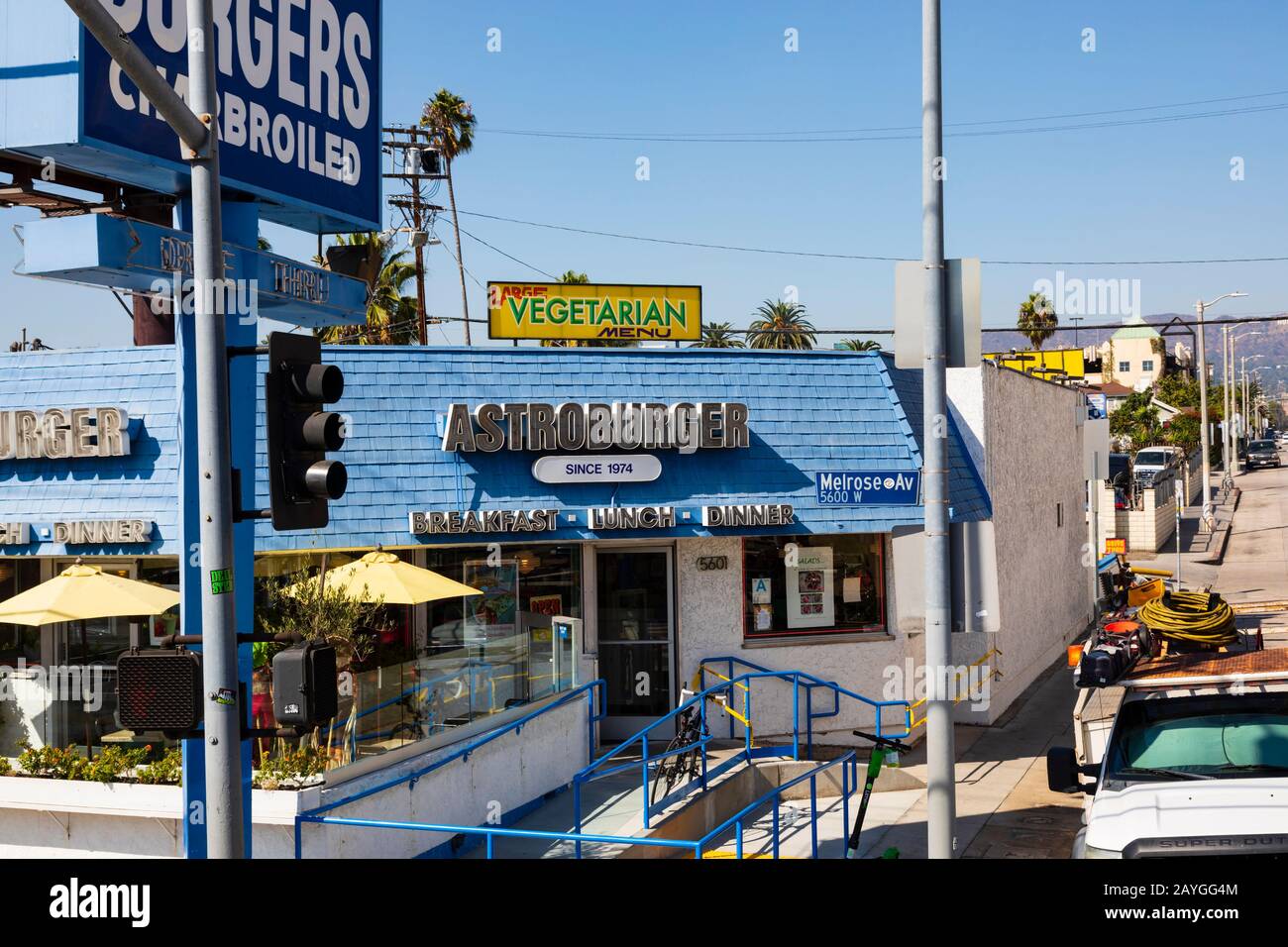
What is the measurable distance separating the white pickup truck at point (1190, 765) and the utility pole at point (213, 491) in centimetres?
510

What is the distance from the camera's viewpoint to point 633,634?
55.4 feet

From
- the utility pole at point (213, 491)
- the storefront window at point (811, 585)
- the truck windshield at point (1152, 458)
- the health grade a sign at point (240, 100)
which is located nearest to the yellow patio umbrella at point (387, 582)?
the health grade a sign at point (240, 100)

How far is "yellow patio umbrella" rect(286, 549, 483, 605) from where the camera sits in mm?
13117

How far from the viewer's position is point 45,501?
15148 mm

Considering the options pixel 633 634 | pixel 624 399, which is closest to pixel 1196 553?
pixel 633 634

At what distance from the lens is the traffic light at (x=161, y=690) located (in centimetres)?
728

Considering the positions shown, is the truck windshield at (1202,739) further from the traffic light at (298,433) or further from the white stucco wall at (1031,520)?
the white stucco wall at (1031,520)

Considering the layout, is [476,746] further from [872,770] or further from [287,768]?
[872,770]

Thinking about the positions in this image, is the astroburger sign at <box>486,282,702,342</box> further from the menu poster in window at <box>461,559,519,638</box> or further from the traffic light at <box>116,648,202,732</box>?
the traffic light at <box>116,648,202,732</box>

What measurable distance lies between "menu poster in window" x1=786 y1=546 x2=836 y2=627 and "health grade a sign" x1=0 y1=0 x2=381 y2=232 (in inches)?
307

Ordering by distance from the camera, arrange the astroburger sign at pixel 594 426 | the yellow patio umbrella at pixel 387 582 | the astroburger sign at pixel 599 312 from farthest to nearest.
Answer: the astroburger sign at pixel 599 312 → the astroburger sign at pixel 594 426 → the yellow patio umbrella at pixel 387 582

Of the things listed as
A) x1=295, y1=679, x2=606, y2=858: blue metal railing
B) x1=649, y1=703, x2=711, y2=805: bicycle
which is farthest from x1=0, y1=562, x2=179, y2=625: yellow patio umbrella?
x1=649, y1=703, x2=711, y2=805: bicycle

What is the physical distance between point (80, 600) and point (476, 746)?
14.1 feet
